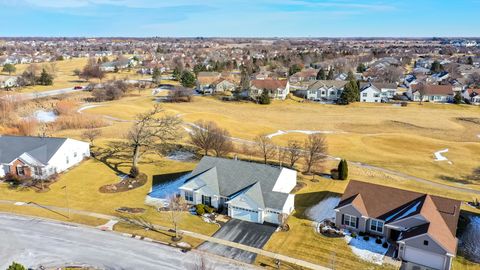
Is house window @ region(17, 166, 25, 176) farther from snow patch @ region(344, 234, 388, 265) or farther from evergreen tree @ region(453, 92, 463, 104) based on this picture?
evergreen tree @ region(453, 92, 463, 104)

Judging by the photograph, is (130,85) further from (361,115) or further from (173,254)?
(173,254)

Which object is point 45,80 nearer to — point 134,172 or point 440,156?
point 134,172

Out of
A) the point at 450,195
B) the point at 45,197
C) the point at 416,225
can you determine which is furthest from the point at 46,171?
the point at 450,195

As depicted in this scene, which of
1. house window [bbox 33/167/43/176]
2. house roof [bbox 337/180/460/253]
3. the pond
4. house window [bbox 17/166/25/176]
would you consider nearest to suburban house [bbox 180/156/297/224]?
the pond

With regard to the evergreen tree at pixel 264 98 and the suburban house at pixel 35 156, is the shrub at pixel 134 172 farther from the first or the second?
the evergreen tree at pixel 264 98

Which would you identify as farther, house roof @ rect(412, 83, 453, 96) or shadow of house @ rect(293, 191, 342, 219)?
house roof @ rect(412, 83, 453, 96)

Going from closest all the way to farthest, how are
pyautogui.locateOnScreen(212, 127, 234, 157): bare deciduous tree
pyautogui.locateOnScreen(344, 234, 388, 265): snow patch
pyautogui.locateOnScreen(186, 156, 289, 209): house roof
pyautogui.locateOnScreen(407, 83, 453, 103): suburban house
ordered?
pyautogui.locateOnScreen(344, 234, 388, 265): snow patch
pyautogui.locateOnScreen(186, 156, 289, 209): house roof
pyautogui.locateOnScreen(212, 127, 234, 157): bare deciduous tree
pyautogui.locateOnScreen(407, 83, 453, 103): suburban house
